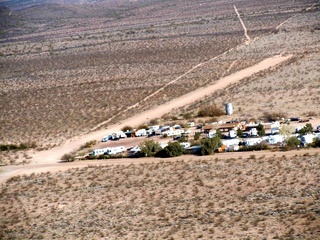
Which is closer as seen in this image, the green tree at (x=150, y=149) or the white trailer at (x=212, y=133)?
the green tree at (x=150, y=149)

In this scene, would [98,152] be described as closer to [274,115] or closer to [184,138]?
[184,138]

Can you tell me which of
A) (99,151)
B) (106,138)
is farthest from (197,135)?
(106,138)

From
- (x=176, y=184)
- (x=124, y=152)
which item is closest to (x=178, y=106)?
(x=124, y=152)

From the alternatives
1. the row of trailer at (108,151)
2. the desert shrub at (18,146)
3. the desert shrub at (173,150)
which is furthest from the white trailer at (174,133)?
the desert shrub at (18,146)

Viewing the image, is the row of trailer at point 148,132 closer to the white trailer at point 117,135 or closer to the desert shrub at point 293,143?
the white trailer at point 117,135

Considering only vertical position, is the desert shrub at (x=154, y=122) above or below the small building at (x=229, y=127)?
above

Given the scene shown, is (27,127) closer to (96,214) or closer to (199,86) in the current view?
(199,86)
